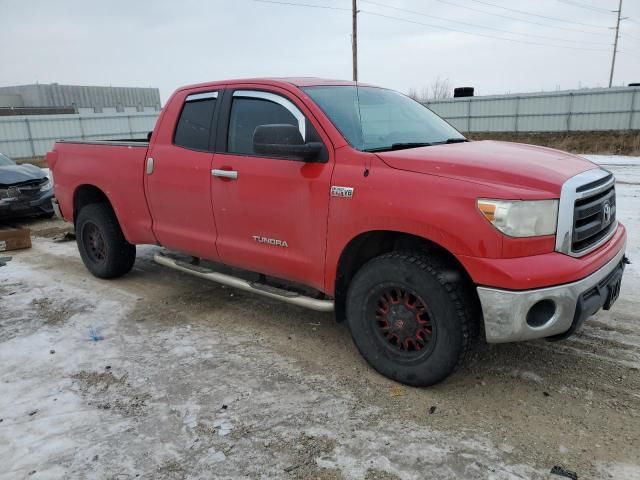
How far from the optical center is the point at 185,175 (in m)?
4.22

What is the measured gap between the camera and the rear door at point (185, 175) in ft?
13.6

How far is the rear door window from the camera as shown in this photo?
4.17 m

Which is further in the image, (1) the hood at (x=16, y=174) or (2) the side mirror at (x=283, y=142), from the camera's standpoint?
(1) the hood at (x=16, y=174)

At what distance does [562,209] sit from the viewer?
8.89 feet

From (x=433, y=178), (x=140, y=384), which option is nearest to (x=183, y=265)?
(x=140, y=384)

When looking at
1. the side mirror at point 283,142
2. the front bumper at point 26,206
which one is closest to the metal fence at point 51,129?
the front bumper at point 26,206

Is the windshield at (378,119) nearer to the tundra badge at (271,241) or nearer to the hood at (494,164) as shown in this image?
the hood at (494,164)

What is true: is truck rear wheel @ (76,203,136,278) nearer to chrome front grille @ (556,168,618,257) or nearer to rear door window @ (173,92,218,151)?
rear door window @ (173,92,218,151)

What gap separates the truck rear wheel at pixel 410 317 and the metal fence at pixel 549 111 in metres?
25.1

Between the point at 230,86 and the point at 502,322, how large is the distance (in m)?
2.75

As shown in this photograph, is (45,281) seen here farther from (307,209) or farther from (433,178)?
(433,178)

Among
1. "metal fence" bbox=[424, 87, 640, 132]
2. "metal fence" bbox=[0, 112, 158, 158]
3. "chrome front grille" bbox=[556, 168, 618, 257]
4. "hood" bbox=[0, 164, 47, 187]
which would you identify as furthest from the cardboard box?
A: "metal fence" bbox=[424, 87, 640, 132]

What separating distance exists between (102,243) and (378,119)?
341 cm

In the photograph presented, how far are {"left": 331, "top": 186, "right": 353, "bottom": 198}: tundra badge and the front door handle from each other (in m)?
0.92
